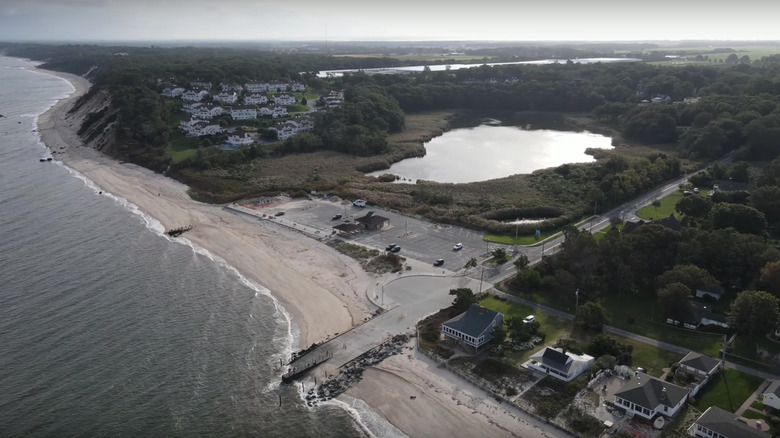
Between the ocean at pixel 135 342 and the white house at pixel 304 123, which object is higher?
the white house at pixel 304 123

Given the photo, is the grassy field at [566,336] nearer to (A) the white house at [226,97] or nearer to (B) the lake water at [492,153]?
(B) the lake water at [492,153]

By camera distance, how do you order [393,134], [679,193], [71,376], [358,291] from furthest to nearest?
1. [393,134]
2. [679,193]
3. [358,291]
4. [71,376]

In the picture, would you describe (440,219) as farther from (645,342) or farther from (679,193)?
(679,193)

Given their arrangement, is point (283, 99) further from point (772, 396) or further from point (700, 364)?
point (772, 396)

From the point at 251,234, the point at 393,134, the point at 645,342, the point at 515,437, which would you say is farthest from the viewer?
the point at 393,134

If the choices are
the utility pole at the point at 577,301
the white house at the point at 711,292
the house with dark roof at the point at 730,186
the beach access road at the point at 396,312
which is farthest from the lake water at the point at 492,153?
the white house at the point at 711,292

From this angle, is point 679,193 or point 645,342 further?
point 679,193

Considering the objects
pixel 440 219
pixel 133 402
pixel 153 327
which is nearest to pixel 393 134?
pixel 440 219
